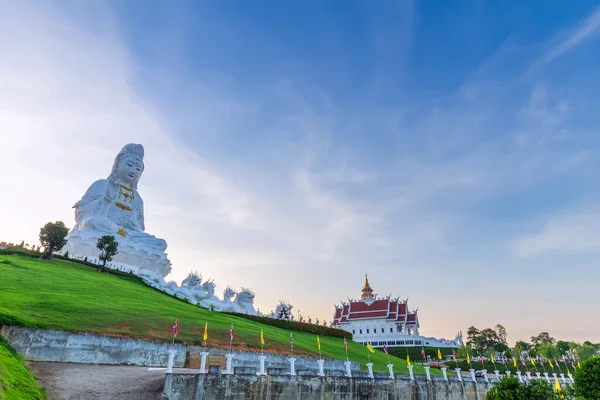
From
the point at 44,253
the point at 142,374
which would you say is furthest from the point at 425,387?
the point at 44,253

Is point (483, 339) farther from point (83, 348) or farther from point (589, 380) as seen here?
point (83, 348)

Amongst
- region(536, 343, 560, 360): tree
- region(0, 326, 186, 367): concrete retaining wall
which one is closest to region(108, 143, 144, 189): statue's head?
region(0, 326, 186, 367): concrete retaining wall

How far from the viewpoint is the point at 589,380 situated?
1709cm

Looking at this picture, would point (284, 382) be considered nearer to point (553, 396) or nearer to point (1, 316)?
point (553, 396)

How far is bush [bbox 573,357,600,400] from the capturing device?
1672 centimetres

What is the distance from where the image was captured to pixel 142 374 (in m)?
13.1

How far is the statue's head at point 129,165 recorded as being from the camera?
49531mm

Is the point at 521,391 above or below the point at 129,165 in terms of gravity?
below

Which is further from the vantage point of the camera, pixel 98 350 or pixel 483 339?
pixel 483 339

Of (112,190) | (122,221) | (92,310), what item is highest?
(112,190)

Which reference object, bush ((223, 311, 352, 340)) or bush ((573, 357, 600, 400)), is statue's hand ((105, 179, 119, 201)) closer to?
bush ((223, 311, 352, 340))

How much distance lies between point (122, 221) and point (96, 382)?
1557 inches

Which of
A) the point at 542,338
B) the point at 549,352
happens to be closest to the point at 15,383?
the point at 549,352

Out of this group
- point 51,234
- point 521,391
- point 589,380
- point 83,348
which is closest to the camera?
point 521,391
